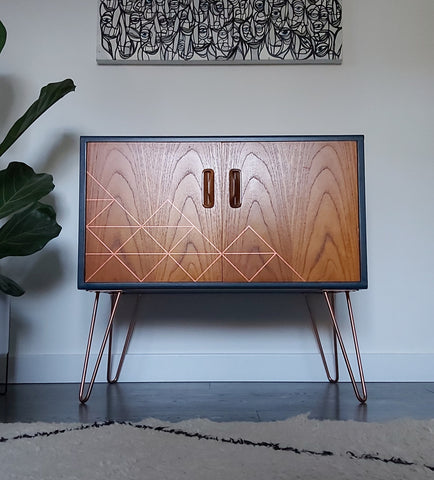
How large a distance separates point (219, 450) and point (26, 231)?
98cm

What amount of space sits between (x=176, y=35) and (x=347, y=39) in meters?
0.63

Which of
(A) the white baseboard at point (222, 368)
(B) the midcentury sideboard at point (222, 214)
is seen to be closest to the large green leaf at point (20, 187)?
(B) the midcentury sideboard at point (222, 214)

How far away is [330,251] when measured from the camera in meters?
1.57

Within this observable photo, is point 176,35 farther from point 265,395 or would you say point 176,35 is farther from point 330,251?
point 265,395

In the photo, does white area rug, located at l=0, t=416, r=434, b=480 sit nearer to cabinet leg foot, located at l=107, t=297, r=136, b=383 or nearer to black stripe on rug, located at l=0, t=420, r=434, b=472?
black stripe on rug, located at l=0, t=420, r=434, b=472

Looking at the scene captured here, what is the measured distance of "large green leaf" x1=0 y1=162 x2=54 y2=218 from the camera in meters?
1.57

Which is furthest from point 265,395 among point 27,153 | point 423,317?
point 27,153

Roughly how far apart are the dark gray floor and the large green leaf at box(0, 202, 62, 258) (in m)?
0.43

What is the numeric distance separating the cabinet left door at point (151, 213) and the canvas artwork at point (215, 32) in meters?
0.59

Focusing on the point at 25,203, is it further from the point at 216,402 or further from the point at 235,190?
the point at 216,402

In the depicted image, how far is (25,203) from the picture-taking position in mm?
1564

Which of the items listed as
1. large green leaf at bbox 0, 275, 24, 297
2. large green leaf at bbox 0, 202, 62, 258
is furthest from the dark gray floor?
large green leaf at bbox 0, 202, 62, 258

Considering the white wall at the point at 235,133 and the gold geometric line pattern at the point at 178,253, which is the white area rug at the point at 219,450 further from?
the white wall at the point at 235,133

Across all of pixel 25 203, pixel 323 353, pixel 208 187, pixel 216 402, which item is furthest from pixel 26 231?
pixel 323 353
